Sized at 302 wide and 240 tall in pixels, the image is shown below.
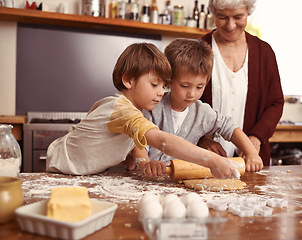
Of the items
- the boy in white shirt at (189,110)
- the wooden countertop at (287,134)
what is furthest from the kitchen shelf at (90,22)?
the boy in white shirt at (189,110)

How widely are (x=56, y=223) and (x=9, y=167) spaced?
1.25ft

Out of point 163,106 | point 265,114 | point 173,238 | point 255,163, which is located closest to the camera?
point 173,238

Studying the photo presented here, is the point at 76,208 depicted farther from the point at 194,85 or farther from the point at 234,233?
the point at 194,85

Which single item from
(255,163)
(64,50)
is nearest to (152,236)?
(255,163)

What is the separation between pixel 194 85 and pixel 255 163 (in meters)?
0.39

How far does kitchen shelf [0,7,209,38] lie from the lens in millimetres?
2844

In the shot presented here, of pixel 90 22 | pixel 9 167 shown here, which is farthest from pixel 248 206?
pixel 90 22

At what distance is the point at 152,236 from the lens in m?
0.66

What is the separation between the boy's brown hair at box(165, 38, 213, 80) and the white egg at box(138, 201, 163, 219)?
31.3 inches

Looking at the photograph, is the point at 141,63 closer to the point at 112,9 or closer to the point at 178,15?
the point at 112,9

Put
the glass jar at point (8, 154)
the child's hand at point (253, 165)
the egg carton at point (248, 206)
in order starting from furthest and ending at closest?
1. the child's hand at point (253, 165)
2. the glass jar at point (8, 154)
3. the egg carton at point (248, 206)

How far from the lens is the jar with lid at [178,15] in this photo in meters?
3.37

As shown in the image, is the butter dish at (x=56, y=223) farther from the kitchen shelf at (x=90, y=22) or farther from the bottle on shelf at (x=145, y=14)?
the bottle on shelf at (x=145, y=14)

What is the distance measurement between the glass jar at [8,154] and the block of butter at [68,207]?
32cm
